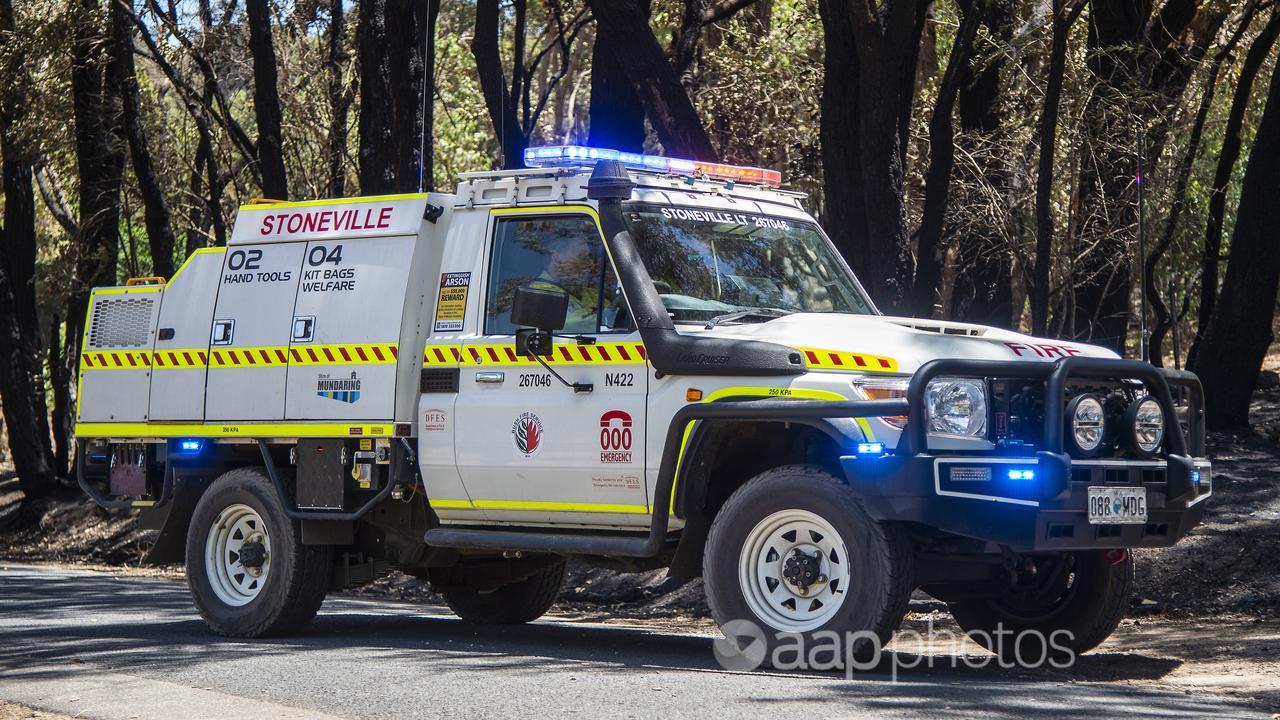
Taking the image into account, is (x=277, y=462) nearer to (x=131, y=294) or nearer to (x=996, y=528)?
(x=131, y=294)

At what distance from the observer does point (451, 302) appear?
31.4 feet

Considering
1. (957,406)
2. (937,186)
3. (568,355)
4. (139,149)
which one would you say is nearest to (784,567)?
(957,406)

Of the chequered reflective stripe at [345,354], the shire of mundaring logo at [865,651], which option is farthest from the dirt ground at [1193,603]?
the chequered reflective stripe at [345,354]

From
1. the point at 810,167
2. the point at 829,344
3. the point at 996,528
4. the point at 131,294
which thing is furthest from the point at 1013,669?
the point at 810,167

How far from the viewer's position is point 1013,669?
8516 millimetres

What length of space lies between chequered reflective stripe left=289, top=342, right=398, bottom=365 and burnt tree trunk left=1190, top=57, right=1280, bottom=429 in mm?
8173

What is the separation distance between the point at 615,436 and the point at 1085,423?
2.39 metres

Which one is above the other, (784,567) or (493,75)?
(493,75)

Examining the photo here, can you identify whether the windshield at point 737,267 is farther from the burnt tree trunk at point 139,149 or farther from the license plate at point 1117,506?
the burnt tree trunk at point 139,149

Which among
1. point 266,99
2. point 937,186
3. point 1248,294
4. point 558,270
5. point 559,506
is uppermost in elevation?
point 266,99

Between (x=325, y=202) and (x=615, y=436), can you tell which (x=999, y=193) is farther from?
(x=615, y=436)

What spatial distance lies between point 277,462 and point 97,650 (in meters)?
1.59

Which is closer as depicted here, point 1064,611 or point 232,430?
point 1064,611

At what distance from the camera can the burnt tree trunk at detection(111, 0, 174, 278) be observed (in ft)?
68.1
